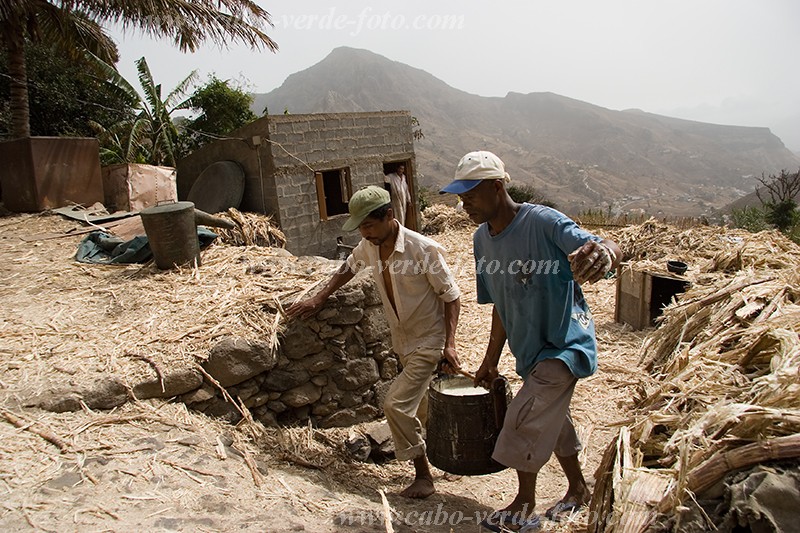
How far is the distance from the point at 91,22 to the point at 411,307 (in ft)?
38.5

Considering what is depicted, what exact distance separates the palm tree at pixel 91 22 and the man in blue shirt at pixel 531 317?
10.3 metres

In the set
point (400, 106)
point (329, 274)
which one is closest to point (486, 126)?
point (400, 106)

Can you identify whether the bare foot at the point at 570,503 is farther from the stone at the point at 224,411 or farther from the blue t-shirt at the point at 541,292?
the stone at the point at 224,411

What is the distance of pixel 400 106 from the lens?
8538cm

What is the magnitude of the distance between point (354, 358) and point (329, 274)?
832 mm

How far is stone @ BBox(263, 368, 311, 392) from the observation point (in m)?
4.61

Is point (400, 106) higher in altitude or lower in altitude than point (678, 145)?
higher

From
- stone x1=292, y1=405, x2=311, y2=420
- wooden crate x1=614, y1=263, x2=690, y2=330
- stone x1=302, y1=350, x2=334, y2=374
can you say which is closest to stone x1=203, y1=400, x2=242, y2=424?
stone x1=292, y1=405, x2=311, y2=420

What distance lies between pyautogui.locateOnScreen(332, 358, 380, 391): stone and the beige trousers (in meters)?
1.22

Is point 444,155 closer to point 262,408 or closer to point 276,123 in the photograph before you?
point 276,123

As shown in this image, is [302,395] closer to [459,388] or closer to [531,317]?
[459,388]

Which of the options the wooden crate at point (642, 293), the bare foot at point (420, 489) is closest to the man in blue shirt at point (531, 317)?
the bare foot at point (420, 489)

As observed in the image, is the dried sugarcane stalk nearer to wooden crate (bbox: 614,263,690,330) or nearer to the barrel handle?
the barrel handle

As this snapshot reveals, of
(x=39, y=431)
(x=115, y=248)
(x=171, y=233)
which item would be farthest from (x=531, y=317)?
(x=115, y=248)
